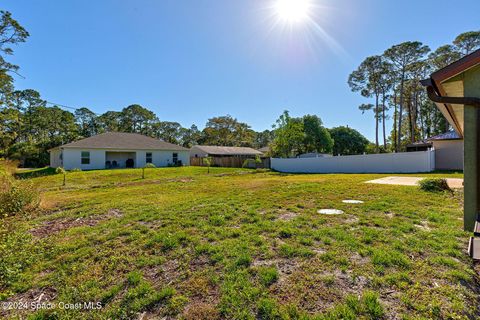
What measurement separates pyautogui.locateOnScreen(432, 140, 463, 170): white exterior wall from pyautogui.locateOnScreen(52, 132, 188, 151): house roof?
24.1 m

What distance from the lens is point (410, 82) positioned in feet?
81.4

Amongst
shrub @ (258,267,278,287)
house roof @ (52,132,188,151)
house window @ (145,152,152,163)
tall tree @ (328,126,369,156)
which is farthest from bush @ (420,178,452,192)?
tall tree @ (328,126,369,156)

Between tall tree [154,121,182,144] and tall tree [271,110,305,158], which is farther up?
tall tree [154,121,182,144]

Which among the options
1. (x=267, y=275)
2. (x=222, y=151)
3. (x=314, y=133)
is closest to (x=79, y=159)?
(x=222, y=151)

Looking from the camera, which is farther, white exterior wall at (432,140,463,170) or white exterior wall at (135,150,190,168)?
white exterior wall at (135,150,190,168)

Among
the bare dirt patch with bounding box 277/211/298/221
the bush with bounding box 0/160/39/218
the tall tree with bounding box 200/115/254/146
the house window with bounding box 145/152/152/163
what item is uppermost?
the tall tree with bounding box 200/115/254/146

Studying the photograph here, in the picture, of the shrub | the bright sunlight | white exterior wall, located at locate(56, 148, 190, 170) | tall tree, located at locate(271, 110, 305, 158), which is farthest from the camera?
tall tree, located at locate(271, 110, 305, 158)

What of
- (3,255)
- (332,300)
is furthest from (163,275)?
(3,255)

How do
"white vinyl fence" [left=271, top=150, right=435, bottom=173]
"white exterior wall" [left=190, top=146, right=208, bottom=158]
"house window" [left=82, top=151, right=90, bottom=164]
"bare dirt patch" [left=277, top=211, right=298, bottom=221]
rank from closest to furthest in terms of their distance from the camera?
"bare dirt patch" [left=277, top=211, right=298, bottom=221], "white vinyl fence" [left=271, top=150, right=435, bottom=173], "house window" [left=82, top=151, right=90, bottom=164], "white exterior wall" [left=190, top=146, right=208, bottom=158]

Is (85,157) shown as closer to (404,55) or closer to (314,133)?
(314,133)

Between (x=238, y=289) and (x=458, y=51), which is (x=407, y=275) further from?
(x=458, y=51)

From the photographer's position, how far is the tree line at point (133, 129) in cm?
2472

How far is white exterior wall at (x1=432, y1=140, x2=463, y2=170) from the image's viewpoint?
15709mm

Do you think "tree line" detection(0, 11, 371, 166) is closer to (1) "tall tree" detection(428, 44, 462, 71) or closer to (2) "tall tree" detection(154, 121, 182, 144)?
(2) "tall tree" detection(154, 121, 182, 144)
